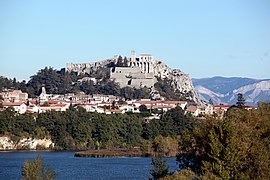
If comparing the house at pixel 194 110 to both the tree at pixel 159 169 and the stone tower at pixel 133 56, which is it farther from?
the tree at pixel 159 169

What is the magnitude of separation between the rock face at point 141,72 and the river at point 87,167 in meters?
46.2

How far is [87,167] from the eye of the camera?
4741 centimetres

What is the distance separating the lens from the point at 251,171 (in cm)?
2516

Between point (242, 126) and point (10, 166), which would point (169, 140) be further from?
point (242, 126)

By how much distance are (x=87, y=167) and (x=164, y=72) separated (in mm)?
63957

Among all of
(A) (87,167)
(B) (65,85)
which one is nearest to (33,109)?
(B) (65,85)

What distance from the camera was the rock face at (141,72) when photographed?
105 meters

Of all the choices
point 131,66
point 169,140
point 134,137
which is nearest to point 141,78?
point 131,66

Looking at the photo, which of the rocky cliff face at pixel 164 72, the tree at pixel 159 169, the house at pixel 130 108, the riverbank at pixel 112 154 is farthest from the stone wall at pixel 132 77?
the tree at pixel 159 169

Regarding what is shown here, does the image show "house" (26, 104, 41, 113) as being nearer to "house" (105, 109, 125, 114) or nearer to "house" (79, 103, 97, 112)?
"house" (79, 103, 97, 112)

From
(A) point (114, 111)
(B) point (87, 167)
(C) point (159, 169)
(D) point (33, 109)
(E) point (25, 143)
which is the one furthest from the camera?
(A) point (114, 111)

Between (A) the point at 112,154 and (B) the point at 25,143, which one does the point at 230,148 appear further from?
(B) the point at 25,143

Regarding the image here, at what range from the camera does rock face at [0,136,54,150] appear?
65.9 m

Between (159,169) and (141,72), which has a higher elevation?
(141,72)
